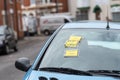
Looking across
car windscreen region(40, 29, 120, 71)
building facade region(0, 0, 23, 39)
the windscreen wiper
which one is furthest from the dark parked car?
the windscreen wiper

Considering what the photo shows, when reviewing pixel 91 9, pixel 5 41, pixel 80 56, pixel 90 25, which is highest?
pixel 90 25

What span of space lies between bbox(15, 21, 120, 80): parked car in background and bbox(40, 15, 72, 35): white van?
47.1 metres

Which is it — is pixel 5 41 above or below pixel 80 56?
below

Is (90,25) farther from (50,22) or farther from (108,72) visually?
(50,22)

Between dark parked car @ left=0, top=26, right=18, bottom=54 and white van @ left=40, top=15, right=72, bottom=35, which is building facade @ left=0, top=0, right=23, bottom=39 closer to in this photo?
white van @ left=40, top=15, right=72, bottom=35

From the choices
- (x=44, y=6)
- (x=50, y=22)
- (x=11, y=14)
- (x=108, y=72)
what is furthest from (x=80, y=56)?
(x=44, y=6)

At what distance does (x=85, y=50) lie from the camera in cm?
564

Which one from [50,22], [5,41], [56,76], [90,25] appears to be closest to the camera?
[56,76]

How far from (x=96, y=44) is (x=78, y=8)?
185ft

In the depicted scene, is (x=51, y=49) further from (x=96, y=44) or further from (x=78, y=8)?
(x=78, y=8)

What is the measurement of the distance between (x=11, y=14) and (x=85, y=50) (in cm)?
3979

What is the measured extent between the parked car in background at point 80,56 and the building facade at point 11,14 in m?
35.7

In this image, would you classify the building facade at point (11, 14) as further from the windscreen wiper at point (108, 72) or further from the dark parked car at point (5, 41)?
the windscreen wiper at point (108, 72)

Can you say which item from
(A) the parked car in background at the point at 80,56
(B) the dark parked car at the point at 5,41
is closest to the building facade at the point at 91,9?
(B) the dark parked car at the point at 5,41
